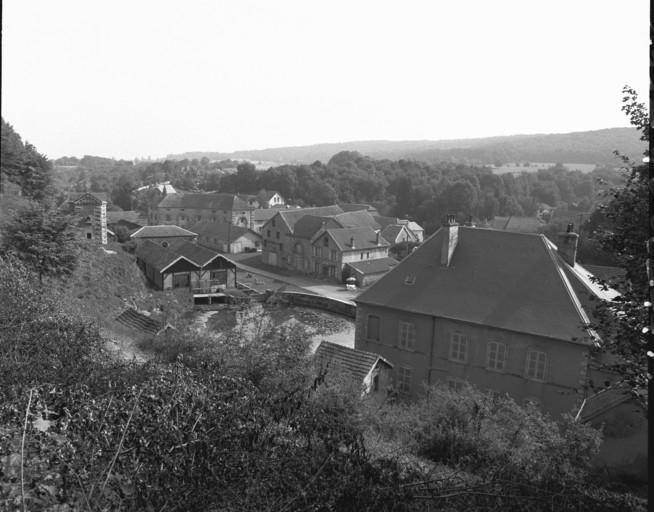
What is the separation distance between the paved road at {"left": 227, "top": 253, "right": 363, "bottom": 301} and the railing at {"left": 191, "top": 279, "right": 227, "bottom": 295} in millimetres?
8150

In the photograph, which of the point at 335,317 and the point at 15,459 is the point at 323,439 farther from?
the point at 335,317

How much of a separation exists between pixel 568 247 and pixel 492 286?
341cm

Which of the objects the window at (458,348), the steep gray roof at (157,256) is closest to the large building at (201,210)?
the steep gray roof at (157,256)

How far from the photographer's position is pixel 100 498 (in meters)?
5.14

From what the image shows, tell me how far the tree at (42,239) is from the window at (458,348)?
14000mm

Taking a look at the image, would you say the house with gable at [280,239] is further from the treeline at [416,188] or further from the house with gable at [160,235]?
the treeline at [416,188]

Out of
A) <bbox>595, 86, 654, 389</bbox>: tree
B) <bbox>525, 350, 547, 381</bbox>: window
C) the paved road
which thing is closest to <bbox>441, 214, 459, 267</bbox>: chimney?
<bbox>525, 350, 547, 381</bbox>: window

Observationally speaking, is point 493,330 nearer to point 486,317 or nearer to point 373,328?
point 486,317

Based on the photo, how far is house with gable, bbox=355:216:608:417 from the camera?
56.9 feet

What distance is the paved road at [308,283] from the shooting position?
39.5 meters

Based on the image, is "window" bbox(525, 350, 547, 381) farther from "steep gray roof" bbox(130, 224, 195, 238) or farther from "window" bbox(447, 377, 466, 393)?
"steep gray roof" bbox(130, 224, 195, 238)

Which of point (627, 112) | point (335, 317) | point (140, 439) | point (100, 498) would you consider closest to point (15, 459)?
point (100, 498)

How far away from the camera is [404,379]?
2023 centimetres

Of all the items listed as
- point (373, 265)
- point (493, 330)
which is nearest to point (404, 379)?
point (493, 330)
